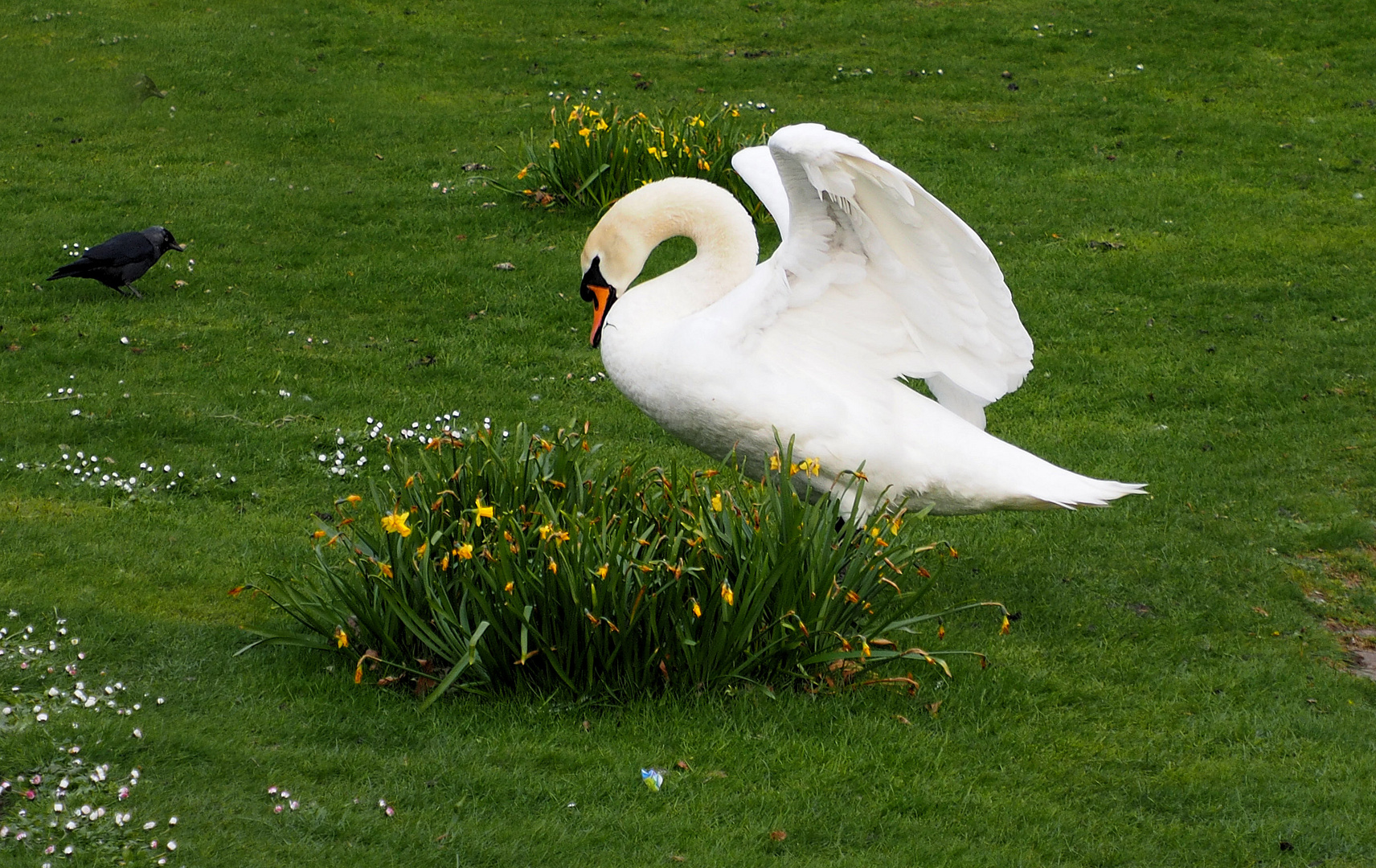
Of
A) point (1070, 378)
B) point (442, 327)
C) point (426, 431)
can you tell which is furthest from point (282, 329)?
point (1070, 378)

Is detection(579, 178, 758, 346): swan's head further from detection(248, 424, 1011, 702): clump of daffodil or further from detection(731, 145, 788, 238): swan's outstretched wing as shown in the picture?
detection(248, 424, 1011, 702): clump of daffodil

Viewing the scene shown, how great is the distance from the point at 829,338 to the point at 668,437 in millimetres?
2055

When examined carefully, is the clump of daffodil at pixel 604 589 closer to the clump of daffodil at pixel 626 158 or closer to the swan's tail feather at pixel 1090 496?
the swan's tail feather at pixel 1090 496

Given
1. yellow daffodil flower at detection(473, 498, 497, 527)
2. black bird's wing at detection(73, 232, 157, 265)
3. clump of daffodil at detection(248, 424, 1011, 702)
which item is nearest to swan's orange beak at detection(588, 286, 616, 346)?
clump of daffodil at detection(248, 424, 1011, 702)

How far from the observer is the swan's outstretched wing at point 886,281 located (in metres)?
4.64

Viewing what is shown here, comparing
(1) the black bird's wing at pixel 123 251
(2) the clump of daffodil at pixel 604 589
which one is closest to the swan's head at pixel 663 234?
(2) the clump of daffodil at pixel 604 589

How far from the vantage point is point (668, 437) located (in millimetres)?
7309

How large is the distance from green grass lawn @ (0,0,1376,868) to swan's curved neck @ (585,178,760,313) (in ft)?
5.38

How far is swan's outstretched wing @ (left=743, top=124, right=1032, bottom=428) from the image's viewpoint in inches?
183

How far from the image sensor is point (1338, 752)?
4445 millimetres

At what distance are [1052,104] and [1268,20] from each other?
12.7 ft

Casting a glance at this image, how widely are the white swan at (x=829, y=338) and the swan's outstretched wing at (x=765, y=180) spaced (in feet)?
0.69

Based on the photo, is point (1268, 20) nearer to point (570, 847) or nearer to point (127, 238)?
point (127, 238)

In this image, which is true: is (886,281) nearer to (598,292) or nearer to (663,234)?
(663,234)
